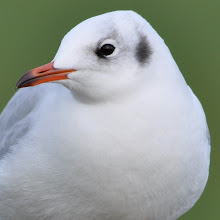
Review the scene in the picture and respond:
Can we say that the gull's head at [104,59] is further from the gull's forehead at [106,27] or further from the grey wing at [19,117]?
the grey wing at [19,117]

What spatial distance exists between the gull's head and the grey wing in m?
0.50

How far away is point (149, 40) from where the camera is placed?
4562mm

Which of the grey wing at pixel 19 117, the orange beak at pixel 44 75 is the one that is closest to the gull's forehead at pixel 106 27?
the orange beak at pixel 44 75

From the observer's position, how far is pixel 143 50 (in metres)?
4.54

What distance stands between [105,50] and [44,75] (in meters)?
0.27

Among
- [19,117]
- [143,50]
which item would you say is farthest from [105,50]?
[19,117]

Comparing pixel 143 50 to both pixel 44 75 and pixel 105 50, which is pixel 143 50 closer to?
pixel 105 50

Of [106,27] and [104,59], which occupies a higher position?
[106,27]

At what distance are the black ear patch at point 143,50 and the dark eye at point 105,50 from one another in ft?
0.42

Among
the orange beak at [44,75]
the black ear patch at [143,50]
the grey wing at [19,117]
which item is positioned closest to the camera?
the orange beak at [44,75]

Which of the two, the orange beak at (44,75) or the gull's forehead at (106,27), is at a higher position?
the gull's forehead at (106,27)

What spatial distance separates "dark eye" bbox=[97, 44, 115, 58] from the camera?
444cm

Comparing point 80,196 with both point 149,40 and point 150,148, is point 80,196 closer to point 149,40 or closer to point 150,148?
point 150,148

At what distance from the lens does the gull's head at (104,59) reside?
442 cm
